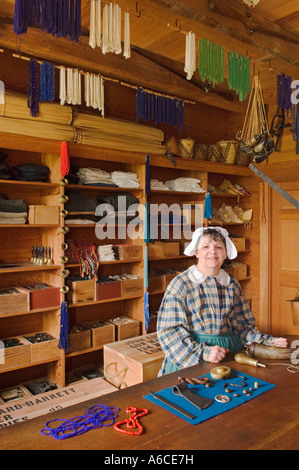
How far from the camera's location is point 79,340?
12.3 ft

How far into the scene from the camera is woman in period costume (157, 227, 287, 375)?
2.24 meters

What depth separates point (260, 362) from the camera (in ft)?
6.86

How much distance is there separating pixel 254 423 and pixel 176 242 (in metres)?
3.16

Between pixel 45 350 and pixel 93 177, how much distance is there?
1693 millimetres

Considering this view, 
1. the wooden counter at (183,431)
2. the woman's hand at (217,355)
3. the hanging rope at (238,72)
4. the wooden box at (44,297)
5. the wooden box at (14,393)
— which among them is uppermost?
the hanging rope at (238,72)

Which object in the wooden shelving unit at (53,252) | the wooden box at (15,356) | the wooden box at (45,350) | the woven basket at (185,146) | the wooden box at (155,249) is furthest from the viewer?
the woven basket at (185,146)

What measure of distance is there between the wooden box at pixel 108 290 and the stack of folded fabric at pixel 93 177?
1.00m

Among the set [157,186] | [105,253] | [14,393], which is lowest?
[14,393]

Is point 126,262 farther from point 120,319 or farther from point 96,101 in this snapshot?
point 96,101

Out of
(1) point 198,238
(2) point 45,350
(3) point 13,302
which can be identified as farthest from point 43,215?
(1) point 198,238

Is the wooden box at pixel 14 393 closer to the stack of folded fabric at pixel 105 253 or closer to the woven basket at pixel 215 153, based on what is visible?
the stack of folded fabric at pixel 105 253

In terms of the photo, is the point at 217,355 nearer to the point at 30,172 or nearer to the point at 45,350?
the point at 45,350

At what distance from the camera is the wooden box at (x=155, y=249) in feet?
14.1

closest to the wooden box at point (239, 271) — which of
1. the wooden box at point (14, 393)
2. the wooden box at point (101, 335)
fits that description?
the wooden box at point (101, 335)
